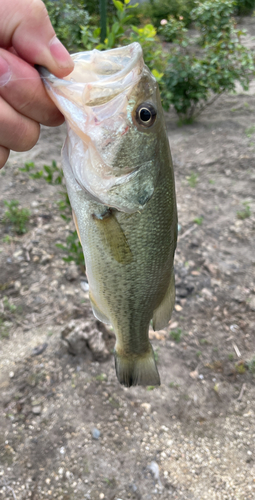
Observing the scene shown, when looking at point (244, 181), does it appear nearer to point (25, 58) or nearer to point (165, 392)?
point (165, 392)

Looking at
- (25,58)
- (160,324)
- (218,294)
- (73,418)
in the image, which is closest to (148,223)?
(160,324)

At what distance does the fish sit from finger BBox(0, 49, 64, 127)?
1.7 inches

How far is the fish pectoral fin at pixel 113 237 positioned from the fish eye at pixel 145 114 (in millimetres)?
314

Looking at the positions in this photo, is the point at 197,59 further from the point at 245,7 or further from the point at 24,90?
the point at 245,7

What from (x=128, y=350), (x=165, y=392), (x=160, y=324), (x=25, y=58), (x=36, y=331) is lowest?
(x=165, y=392)

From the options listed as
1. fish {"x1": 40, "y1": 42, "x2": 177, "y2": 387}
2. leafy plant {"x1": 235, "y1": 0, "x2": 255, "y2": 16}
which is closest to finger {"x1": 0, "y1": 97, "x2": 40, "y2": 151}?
fish {"x1": 40, "y1": 42, "x2": 177, "y2": 387}

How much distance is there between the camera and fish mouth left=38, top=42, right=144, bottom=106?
1.07m

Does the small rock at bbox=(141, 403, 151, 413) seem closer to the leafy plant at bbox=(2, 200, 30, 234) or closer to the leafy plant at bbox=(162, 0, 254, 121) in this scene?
the leafy plant at bbox=(2, 200, 30, 234)

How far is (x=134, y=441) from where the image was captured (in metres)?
2.34

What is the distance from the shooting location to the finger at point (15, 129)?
1167mm

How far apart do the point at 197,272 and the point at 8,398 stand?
2.02m

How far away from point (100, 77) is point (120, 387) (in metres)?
2.16

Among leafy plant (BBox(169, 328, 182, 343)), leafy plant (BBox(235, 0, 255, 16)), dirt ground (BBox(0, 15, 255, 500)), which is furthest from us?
leafy plant (BBox(235, 0, 255, 16))

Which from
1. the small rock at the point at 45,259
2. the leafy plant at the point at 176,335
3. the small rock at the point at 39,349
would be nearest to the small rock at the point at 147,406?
the leafy plant at the point at 176,335
